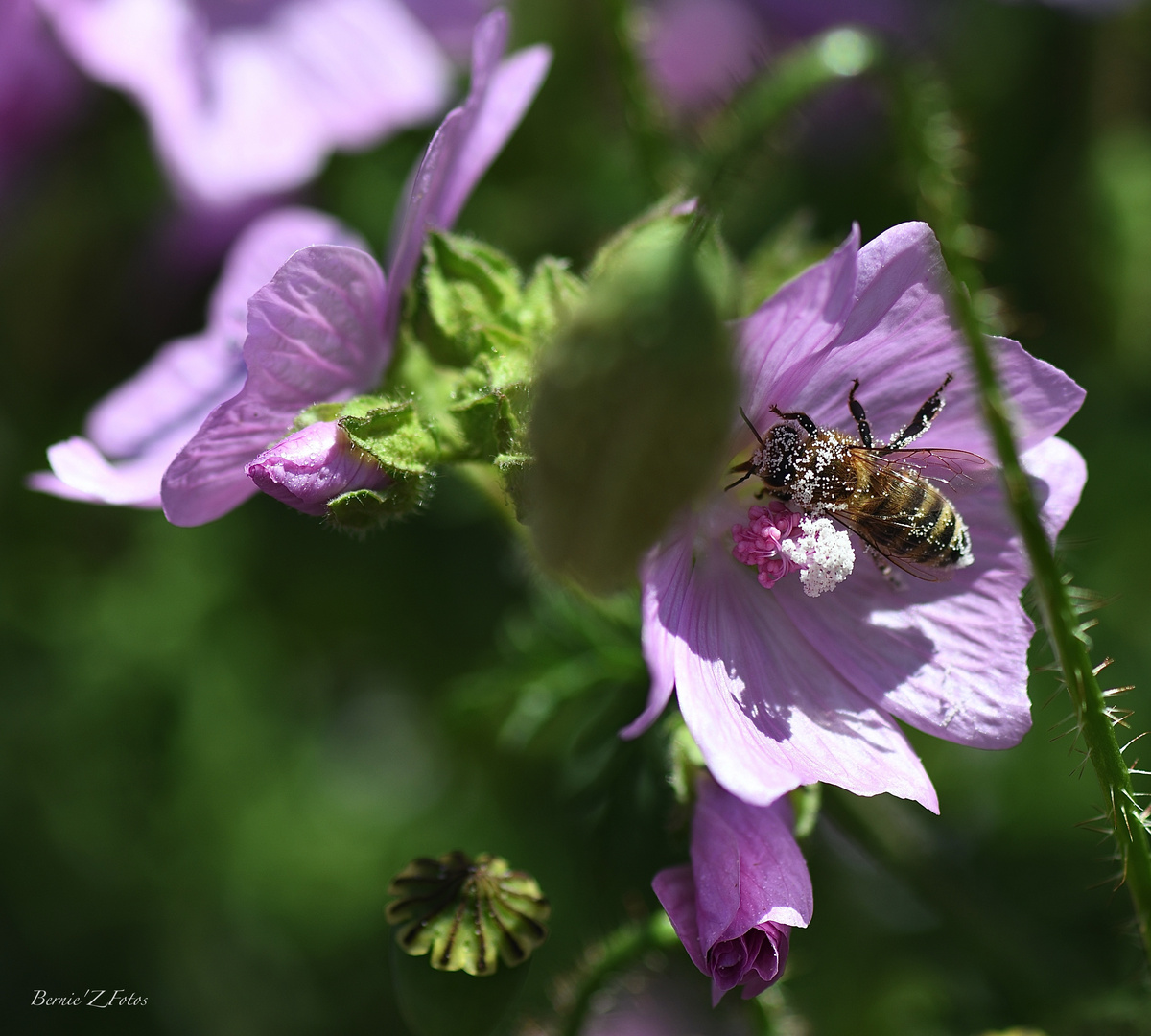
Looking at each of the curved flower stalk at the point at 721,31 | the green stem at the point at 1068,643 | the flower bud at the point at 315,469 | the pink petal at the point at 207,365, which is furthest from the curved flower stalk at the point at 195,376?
the curved flower stalk at the point at 721,31

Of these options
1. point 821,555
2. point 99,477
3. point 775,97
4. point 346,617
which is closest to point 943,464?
point 821,555

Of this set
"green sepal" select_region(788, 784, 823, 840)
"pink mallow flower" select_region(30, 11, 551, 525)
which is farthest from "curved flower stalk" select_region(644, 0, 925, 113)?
"green sepal" select_region(788, 784, 823, 840)

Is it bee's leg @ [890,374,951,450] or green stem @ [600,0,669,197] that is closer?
bee's leg @ [890,374,951,450]

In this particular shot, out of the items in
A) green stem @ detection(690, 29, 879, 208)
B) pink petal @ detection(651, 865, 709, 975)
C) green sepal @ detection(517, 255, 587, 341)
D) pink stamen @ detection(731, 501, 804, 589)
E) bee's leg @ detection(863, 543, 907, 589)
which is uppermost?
green stem @ detection(690, 29, 879, 208)

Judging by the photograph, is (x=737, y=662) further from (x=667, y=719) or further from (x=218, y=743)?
(x=218, y=743)

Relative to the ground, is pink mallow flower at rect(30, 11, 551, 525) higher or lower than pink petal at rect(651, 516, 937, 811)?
higher

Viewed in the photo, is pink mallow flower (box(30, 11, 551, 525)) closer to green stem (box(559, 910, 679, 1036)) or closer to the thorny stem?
the thorny stem

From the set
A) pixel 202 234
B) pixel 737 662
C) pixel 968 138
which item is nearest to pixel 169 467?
pixel 737 662
